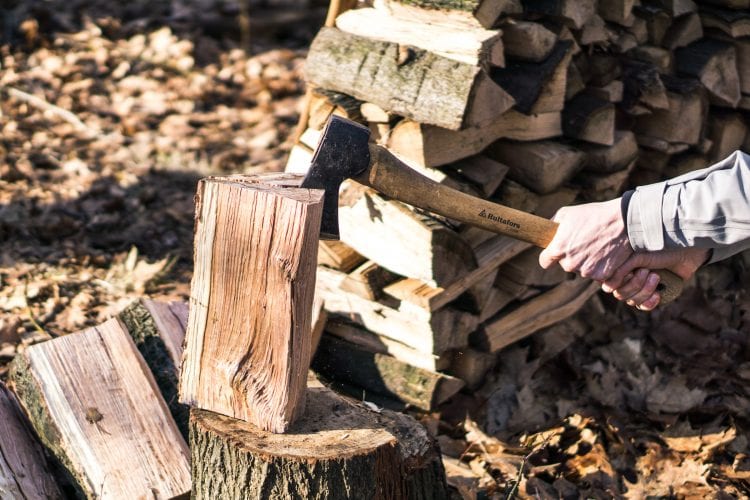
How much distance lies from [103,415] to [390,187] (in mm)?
1355

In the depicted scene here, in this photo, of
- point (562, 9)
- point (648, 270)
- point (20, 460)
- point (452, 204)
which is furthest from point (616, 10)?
point (20, 460)

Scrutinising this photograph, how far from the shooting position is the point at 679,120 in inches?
149

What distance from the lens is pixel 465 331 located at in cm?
344

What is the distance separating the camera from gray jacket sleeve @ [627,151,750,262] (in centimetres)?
242

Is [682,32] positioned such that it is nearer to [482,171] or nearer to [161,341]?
[482,171]

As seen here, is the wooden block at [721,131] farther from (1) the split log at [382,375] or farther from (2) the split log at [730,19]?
(1) the split log at [382,375]

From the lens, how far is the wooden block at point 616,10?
3.51m

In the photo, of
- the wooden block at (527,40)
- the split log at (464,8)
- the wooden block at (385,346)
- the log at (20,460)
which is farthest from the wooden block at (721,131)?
the log at (20,460)

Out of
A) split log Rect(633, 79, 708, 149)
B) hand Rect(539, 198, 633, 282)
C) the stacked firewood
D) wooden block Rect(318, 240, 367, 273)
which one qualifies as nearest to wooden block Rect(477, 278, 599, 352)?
the stacked firewood

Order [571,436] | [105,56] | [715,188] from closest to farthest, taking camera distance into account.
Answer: [715,188], [571,436], [105,56]

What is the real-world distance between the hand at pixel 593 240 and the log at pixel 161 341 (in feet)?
4.96

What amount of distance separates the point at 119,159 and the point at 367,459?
359 cm

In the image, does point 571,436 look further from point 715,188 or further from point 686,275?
point 715,188

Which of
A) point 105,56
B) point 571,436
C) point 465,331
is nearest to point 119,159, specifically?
point 105,56
